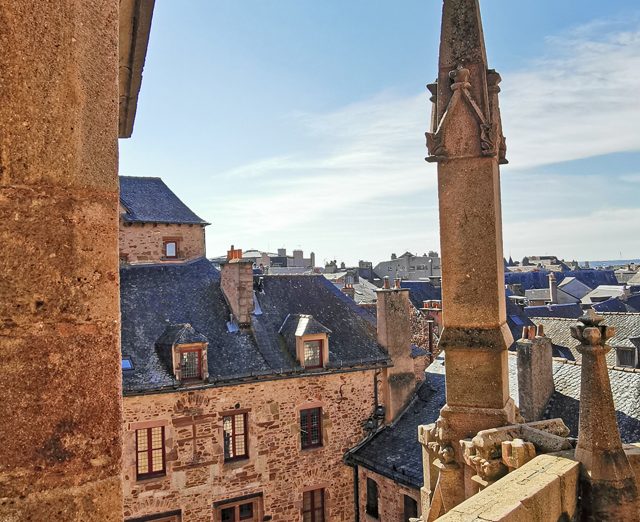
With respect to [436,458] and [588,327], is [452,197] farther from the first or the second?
[436,458]

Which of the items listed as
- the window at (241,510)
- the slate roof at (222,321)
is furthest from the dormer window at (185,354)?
the window at (241,510)

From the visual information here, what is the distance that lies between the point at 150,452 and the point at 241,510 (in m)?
3.48

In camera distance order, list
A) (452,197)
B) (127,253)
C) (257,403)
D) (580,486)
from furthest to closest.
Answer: (127,253), (257,403), (452,197), (580,486)

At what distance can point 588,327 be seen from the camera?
448 centimetres

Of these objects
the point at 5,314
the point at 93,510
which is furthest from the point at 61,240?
the point at 93,510

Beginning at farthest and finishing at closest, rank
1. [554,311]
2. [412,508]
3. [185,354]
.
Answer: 1. [554,311]
2. [185,354]
3. [412,508]

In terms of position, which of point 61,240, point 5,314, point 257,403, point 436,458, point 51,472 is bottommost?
point 257,403

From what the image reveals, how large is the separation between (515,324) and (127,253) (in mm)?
24645

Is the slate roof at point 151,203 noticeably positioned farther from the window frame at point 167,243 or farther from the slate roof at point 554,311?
the slate roof at point 554,311

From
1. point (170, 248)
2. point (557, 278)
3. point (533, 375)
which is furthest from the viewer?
point (557, 278)

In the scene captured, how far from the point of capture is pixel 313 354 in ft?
62.7

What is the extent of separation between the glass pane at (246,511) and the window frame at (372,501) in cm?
366

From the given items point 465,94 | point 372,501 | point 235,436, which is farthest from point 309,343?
point 465,94

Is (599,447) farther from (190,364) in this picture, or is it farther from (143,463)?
(143,463)
